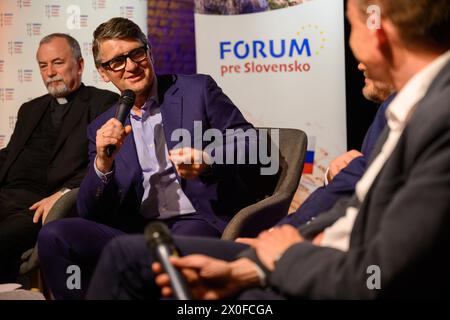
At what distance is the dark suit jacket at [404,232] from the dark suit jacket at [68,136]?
2.24 metres

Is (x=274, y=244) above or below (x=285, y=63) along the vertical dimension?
below

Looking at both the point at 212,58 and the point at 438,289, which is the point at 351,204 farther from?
the point at 212,58

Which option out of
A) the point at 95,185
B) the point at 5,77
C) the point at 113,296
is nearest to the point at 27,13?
the point at 5,77

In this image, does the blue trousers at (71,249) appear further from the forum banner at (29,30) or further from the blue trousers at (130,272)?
the forum banner at (29,30)

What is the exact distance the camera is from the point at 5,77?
463 cm

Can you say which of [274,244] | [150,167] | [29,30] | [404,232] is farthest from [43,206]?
[404,232]

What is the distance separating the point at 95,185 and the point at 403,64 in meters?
1.62

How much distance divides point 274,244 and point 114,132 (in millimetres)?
1153

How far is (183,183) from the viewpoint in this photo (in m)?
2.75

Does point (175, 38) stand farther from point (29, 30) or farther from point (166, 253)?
point (166, 253)

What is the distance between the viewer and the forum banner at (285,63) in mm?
4352

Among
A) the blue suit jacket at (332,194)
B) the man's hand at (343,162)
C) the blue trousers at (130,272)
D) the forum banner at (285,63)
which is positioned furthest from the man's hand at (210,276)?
the forum banner at (285,63)

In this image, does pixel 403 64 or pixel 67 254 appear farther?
pixel 67 254

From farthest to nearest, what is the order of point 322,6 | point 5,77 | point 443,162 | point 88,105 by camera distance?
point 5,77 → point 322,6 → point 88,105 → point 443,162
